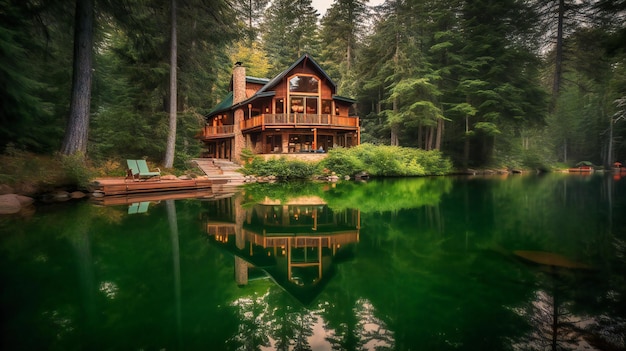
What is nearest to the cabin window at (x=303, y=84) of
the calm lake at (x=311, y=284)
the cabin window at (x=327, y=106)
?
the cabin window at (x=327, y=106)

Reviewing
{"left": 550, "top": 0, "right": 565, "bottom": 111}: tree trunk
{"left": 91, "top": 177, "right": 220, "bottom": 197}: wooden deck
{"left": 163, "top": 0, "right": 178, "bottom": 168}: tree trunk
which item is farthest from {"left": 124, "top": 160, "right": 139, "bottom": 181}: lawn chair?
{"left": 550, "top": 0, "right": 565, "bottom": 111}: tree trunk

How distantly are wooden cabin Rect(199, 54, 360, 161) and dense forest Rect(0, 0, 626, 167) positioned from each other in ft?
12.7

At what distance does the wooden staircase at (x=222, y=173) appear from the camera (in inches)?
734

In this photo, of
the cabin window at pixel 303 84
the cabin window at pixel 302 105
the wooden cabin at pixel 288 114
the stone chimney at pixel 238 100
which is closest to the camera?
the wooden cabin at pixel 288 114

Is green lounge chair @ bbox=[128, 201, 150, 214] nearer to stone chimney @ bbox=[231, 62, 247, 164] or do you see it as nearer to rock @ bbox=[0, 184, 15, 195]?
rock @ bbox=[0, 184, 15, 195]

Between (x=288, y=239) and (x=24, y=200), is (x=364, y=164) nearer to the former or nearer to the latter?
(x=288, y=239)

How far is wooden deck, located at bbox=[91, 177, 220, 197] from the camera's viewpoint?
1226 cm

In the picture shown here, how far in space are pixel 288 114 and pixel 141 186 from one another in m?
14.2

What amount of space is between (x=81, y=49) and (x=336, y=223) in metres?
14.2

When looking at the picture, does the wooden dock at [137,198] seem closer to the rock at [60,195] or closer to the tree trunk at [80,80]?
the rock at [60,195]

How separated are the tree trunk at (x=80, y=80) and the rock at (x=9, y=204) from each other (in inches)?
153

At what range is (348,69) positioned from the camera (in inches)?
1491

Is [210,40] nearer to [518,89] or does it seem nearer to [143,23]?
[143,23]

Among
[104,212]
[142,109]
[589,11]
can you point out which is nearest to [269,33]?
[142,109]
